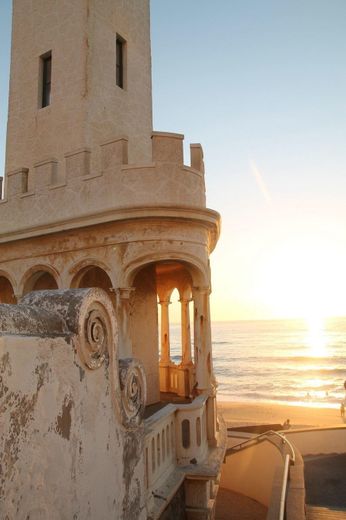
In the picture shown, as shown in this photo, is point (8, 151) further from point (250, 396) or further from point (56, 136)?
point (250, 396)

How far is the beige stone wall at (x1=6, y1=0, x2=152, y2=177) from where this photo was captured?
977 centimetres

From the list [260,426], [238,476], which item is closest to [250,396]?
[260,426]

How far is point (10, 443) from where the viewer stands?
265 cm

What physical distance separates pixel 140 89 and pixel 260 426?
16244mm

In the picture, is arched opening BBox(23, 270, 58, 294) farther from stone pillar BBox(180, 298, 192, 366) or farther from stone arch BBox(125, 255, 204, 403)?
stone pillar BBox(180, 298, 192, 366)

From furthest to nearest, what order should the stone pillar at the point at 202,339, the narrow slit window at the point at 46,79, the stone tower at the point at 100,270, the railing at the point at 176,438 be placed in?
the narrow slit window at the point at 46,79 → the stone pillar at the point at 202,339 → the railing at the point at 176,438 → the stone tower at the point at 100,270

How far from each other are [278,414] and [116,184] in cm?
3070

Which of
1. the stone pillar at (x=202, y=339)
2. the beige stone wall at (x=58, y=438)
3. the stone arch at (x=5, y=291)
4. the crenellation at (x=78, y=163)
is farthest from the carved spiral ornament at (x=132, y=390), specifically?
the stone arch at (x=5, y=291)

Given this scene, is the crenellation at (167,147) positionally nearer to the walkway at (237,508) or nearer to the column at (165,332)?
the column at (165,332)

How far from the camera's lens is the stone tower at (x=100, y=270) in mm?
3311

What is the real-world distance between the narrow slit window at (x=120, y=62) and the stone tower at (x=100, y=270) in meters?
0.05

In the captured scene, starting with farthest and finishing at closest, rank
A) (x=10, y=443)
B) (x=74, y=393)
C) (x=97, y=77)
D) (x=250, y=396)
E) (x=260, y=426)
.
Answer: (x=250, y=396) → (x=260, y=426) → (x=97, y=77) → (x=74, y=393) → (x=10, y=443)

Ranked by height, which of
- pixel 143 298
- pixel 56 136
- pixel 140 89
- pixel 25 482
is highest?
pixel 140 89

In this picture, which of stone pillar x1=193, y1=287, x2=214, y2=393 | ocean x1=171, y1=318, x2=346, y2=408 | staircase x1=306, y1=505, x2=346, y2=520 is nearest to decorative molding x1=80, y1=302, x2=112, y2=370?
stone pillar x1=193, y1=287, x2=214, y2=393
